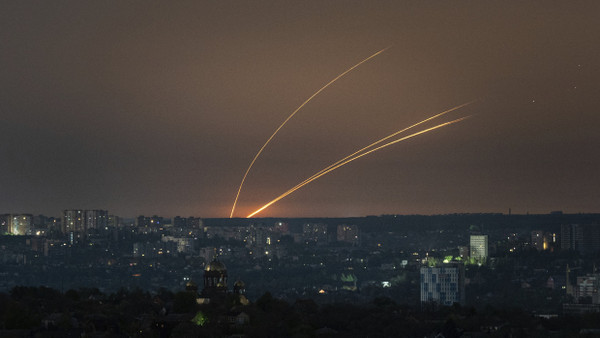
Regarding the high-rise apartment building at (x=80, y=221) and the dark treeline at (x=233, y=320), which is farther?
the high-rise apartment building at (x=80, y=221)

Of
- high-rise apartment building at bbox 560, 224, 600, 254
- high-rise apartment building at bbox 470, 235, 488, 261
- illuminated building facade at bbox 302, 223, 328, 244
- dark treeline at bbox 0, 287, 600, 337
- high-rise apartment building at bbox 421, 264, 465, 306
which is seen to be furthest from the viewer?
illuminated building facade at bbox 302, 223, 328, 244

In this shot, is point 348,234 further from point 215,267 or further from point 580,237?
point 215,267

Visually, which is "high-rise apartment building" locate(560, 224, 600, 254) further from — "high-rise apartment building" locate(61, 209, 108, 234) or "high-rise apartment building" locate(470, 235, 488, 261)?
"high-rise apartment building" locate(61, 209, 108, 234)

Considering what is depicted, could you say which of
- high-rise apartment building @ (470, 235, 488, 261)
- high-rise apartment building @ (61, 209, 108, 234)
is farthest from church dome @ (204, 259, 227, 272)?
high-rise apartment building @ (61, 209, 108, 234)

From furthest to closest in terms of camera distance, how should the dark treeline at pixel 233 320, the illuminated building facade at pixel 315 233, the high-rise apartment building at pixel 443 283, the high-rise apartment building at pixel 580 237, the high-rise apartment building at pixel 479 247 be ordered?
the illuminated building facade at pixel 315 233 < the high-rise apartment building at pixel 580 237 < the high-rise apartment building at pixel 479 247 < the high-rise apartment building at pixel 443 283 < the dark treeline at pixel 233 320

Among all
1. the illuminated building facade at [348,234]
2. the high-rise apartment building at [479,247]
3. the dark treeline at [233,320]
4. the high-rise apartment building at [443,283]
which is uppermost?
the illuminated building facade at [348,234]

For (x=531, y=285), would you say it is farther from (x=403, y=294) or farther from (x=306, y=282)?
(x=306, y=282)

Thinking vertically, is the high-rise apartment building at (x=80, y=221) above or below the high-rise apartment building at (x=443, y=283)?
above

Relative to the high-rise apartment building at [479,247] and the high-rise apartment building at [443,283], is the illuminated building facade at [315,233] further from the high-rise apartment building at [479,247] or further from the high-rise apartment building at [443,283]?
the high-rise apartment building at [443,283]

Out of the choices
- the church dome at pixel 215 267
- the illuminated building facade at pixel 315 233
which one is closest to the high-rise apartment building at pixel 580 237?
the illuminated building facade at pixel 315 233
